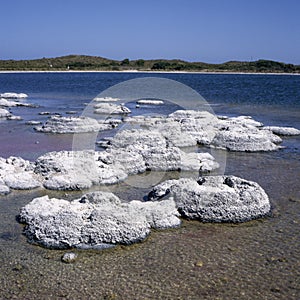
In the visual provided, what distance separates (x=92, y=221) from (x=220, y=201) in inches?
108

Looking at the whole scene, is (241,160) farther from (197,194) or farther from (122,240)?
(122,240)

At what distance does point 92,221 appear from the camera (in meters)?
8.11

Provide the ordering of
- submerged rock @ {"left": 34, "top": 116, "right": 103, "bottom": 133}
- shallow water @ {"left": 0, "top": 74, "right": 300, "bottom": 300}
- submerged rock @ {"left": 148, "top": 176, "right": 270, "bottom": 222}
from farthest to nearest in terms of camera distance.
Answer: submerged rock @ {"left": 34, "top": 116, "right": 103, "bottom": 133}
submerged rock @ {"left": 148, "top": 176, "right": 270, "bottom": 222}
shallow water @ {"left": 0, "top": 74, "right": 300, "bottom": 300}

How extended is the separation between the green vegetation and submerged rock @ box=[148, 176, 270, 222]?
11699 cm

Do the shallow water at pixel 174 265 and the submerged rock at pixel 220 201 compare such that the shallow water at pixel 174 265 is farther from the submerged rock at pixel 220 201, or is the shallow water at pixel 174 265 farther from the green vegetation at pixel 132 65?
the green vegetation at pixel 132 65

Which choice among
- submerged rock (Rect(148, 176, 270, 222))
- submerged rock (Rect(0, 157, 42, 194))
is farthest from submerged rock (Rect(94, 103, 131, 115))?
submerged rock (Rect(148, 176, 270, 222))

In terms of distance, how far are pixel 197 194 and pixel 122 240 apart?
7.02ft

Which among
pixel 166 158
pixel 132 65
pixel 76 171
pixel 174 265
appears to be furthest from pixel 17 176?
pixel 132 65

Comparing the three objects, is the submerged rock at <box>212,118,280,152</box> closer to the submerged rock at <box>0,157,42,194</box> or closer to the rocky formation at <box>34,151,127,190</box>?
the rocky formation at <box>34,151,127,190</box>

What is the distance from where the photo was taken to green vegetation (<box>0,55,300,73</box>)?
127875 mm

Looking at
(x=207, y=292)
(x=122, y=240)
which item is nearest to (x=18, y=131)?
(x=122, y=240)

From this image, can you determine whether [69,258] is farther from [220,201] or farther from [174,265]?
[220,201]

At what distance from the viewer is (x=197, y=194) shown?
30.5 feet

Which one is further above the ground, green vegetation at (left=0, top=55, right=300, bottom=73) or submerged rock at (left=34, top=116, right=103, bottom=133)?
submerged rock at (left=34, top=116, right=103, bottom=133)
